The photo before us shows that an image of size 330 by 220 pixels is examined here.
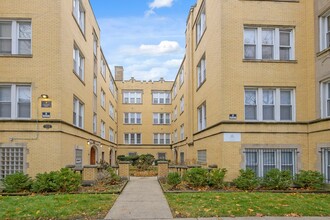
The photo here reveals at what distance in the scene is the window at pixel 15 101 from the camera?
51.0 feet

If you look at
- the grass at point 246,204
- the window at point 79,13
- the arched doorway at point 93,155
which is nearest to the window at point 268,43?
the grass at point 246,204

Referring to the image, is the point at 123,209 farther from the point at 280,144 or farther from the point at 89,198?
the point at 280,144

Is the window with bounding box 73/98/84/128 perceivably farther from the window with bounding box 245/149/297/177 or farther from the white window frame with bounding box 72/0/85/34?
the window with bounding box 245/149/297/177

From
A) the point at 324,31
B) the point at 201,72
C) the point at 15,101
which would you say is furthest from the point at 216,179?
the point at 201,72

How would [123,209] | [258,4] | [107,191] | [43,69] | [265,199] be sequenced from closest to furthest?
[123,209]
[265,199]
[107,191]
[43,69]
[258,4]

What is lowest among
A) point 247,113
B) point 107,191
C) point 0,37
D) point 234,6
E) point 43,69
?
point 107,191

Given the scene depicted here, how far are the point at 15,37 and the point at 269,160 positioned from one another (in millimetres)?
13218

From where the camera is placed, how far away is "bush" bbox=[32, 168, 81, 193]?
1356 cm

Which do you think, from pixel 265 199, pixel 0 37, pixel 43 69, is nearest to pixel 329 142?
pixel 265 199

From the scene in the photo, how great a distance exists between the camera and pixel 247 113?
16672mm

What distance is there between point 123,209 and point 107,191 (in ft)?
11.7

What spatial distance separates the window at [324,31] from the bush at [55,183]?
12.6 meters

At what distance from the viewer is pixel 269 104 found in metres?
16.9

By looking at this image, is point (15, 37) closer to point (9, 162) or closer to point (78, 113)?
point (9, 162)
